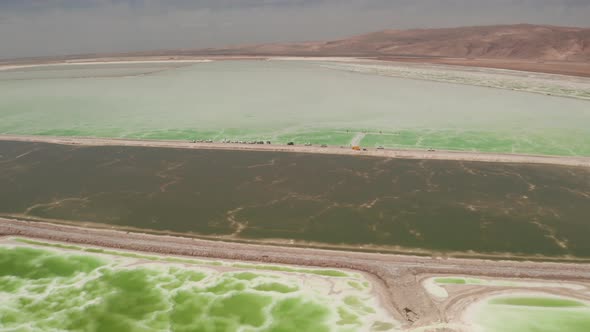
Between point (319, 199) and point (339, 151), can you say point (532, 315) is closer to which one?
point (319, 199)

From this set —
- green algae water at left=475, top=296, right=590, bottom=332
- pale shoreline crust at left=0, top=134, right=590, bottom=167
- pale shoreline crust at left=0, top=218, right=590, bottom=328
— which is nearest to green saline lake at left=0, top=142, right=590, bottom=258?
pale shoreline crust at left=0, top=134, right=590, bottom=167

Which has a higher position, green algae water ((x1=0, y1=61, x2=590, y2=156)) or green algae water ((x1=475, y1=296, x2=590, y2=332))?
green algae water ((x1=0, y1=61, x2=590, y2=156))

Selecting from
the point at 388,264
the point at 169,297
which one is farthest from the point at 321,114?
the point at 169,297

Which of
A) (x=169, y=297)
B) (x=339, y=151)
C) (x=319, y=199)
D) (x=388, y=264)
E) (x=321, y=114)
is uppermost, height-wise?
(x=321, y=114)

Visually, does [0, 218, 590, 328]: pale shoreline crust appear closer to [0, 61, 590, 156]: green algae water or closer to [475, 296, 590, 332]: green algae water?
[475, 296, 590, 332]: green algae water

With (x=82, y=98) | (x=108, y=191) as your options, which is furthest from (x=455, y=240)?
(x=82, y=98)

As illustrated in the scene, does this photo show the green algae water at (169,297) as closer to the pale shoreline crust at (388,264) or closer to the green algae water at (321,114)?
the pale shoreline crust at (388,264)

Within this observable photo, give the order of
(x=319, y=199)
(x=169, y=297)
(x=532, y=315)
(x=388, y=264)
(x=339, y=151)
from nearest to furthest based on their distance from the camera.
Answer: (x=532, y=315) → (x=169, y=297) → (x=388, y=264) → (x=319, y=199) → (x=339, y=151)
